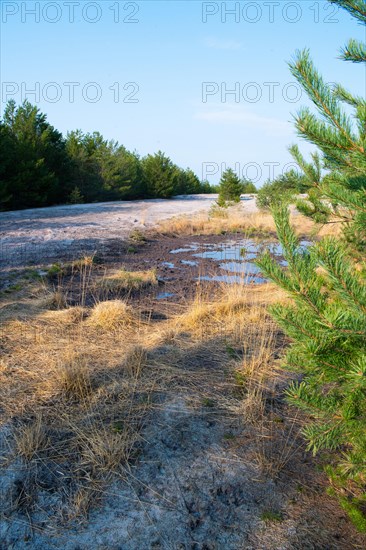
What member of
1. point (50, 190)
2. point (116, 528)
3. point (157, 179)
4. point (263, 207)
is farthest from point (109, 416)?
point (157, 179)

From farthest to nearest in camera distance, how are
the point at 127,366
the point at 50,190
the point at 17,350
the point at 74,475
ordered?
1. the point at 50,190
2. the point at 17,350
3. the point at 127,366
4. the point at 74,475

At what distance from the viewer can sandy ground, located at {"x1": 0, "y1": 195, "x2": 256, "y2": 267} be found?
32.5 feet

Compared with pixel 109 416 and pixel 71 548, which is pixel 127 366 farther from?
pixel 71 548

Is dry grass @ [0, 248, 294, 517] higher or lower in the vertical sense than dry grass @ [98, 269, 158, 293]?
lower

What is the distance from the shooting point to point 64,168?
76.6 ft

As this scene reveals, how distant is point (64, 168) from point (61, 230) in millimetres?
11596

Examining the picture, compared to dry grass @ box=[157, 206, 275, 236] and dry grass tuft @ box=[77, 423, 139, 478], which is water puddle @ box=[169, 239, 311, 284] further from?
dry grass tuft @ box=[77, 423, 139, 478]

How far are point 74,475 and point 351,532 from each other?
1.48 m

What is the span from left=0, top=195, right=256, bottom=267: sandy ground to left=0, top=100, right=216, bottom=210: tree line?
2.40m

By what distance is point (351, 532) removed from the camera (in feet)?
7.73

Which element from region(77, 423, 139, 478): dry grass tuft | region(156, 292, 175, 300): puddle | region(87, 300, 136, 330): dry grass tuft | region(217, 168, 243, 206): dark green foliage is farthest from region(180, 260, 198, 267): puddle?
Answer: region(217, 168, 243, 206): dark green foliage

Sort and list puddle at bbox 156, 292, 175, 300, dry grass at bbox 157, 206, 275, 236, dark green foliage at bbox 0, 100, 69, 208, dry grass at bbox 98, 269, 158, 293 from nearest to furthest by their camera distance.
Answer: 1. puddle at bbox 156, 292, 175, 300
2. dry grass at bbox 98, 269, 158, 293
3. dry grass at bbox 157, 206, 275, 236
4. dark green foliage at bbox 0, 100, 69, 208

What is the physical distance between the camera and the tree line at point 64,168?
63.1 ft

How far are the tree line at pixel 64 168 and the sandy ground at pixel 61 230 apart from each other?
2.40 meters
